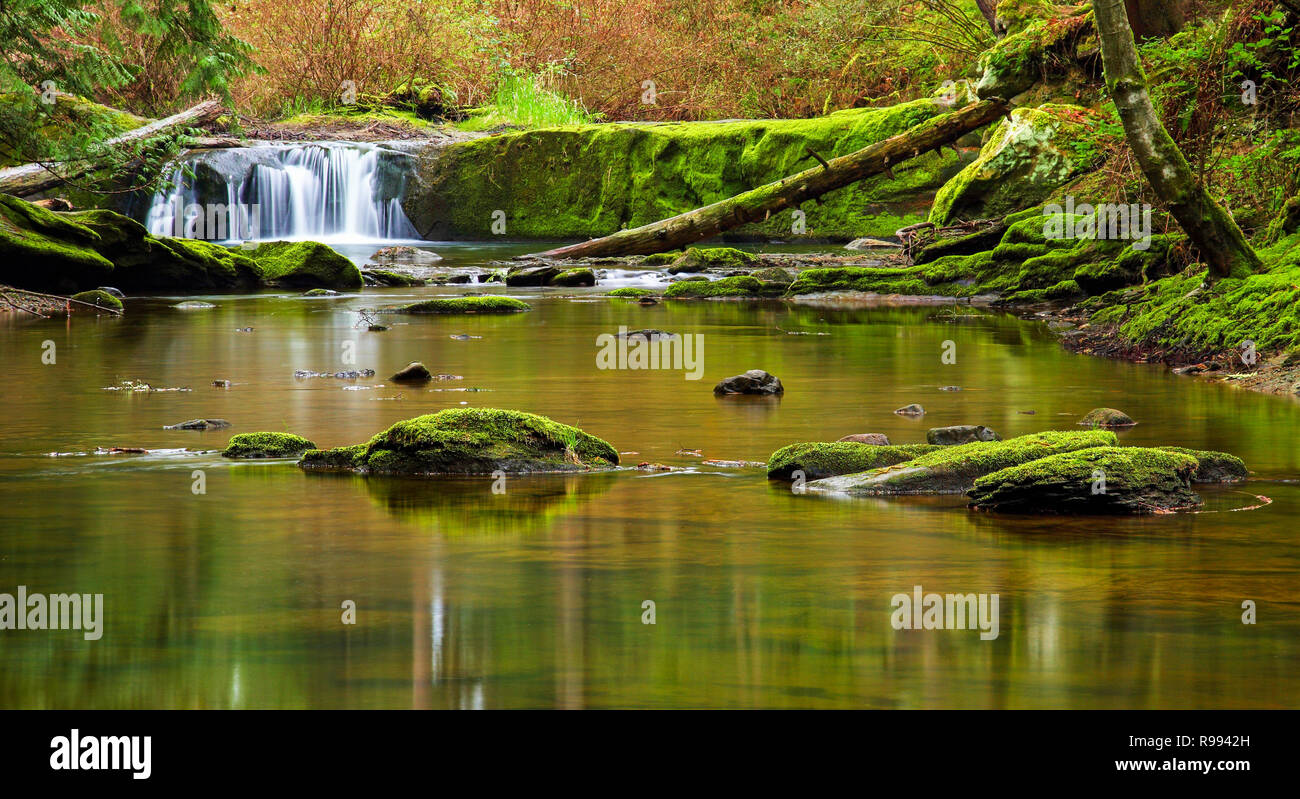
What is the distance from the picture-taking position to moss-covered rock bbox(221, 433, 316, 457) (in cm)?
834

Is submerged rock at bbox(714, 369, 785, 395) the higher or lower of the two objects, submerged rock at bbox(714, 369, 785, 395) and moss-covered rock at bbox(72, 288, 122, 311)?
the lower

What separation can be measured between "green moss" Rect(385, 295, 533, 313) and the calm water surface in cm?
855

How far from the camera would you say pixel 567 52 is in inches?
1660

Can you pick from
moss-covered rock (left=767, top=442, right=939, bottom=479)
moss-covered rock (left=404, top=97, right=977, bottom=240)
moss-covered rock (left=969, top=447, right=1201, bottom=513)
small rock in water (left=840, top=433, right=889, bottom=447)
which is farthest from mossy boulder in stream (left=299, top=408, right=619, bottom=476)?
moss-covered rock (left=404, top=97, right=977, bottom=240)

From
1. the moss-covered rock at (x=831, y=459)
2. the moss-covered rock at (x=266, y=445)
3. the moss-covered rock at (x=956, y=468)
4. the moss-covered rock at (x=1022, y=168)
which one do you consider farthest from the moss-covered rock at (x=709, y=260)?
the moss-covered rock at (x=956, y=468)

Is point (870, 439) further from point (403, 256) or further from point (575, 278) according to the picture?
point (403, 256)

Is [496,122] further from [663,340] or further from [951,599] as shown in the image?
[951,599]

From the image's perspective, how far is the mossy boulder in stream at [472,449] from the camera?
7840mm

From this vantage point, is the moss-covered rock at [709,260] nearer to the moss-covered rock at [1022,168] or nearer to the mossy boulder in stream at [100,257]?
the moss-covered rock at [1022,168]

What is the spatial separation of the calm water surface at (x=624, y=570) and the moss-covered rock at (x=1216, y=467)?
21cm

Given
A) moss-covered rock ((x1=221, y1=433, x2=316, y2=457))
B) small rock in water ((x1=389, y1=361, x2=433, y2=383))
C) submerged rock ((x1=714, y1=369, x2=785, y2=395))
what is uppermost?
small rock in water ((x1=389, y1=361, x2=433, y2=383))

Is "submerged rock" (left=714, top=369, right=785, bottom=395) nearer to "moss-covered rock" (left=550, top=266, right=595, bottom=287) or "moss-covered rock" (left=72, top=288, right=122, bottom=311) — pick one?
"moss-covered rock" (left=72, top=288, right=122, bottom=311)

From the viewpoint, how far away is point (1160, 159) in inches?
479

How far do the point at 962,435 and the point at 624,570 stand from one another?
3342mm
